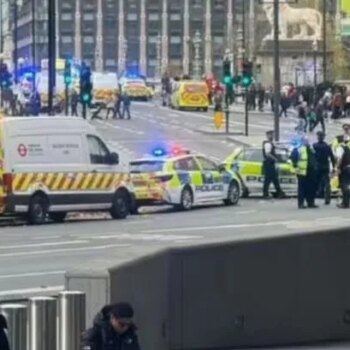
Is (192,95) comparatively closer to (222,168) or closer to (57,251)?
(222,168)

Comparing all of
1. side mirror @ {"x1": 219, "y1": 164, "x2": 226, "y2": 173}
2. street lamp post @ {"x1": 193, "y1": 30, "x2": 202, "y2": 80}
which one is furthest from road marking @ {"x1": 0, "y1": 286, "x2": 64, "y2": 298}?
street lamp post @ {"x1": 193, "y1": 30, "x2": 202, "y2": 80}

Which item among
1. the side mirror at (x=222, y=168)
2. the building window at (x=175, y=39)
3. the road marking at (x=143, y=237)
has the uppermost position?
the building window at (x=175, y=39)

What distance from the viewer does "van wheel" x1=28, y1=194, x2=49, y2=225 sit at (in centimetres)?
3534

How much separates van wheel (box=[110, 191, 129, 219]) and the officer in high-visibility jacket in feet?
13.5

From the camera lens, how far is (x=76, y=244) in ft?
96.0

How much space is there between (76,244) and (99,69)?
14209cm

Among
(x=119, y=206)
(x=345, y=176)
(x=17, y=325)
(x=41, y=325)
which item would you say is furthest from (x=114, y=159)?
(x=17, y=325)

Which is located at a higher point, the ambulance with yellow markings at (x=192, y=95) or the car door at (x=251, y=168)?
the ambulance with yellow markings at (x=192, y=95)

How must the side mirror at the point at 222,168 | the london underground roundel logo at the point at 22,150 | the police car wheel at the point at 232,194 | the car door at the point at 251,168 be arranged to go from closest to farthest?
1. the london underground roundel logo at the point at 22,150
2. the side mirror at the point at 222,168
3. the police car wheel at the point at 232,194
4. the car door at the point at 251,168

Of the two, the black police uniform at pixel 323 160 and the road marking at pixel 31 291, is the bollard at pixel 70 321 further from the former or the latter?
the black police uniform at pixel 323 160

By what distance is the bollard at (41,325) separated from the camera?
43.0 ft

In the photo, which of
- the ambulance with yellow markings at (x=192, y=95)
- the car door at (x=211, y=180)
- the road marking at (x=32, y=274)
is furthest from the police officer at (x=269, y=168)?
the ambulance with yellow markings at (x=192, y=95)

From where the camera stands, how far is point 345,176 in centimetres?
→ 3941

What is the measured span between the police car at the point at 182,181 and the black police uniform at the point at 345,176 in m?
3.23
